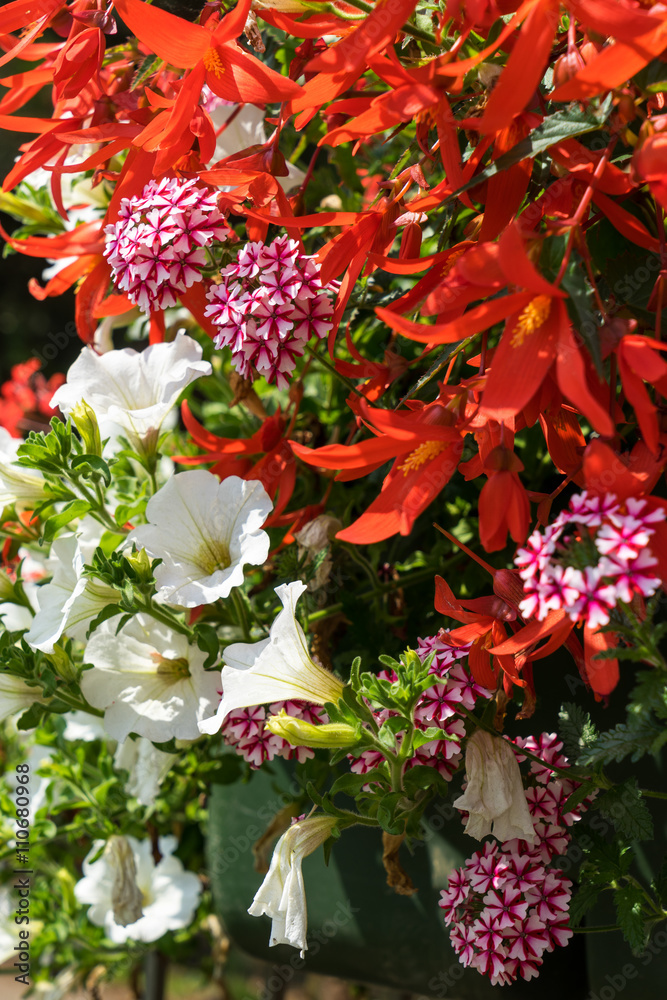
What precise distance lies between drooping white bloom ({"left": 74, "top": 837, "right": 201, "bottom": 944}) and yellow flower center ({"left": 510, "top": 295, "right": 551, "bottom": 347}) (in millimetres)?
534

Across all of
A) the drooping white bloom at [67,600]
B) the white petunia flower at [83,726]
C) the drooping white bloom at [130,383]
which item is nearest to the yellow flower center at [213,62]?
the drooping white bloom at [130,383]

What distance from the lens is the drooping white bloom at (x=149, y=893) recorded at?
2.31 ft

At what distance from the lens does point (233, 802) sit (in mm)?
703

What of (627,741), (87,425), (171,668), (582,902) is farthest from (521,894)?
(87,425)

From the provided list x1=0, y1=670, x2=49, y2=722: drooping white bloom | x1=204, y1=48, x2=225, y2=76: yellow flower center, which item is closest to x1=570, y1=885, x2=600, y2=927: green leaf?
x1=0, y1=670, x2=49, y2=722: drooping white bloom

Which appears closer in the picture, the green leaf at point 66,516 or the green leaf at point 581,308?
the green leaf at point 581,308

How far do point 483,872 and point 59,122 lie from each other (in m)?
0.47

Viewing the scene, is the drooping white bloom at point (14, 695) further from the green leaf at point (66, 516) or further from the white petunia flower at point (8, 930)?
the white petunia flower at point (8, 930)

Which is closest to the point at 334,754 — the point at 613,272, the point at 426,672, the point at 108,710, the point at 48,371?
the point at 426,672

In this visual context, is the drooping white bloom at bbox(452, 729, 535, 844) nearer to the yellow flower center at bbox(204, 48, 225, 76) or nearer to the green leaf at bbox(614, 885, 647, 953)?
the green leaf at bbox(614, 885, 647, 953)

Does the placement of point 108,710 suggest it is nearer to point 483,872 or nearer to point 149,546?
point 149,546

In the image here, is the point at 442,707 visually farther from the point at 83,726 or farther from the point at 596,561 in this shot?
the point at 83,726

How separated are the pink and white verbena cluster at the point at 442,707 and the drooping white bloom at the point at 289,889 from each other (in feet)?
0.14
